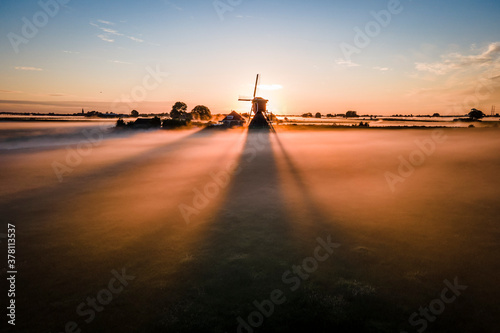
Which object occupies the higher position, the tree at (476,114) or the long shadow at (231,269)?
the tree at (476,114)

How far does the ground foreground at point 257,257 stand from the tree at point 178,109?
129m

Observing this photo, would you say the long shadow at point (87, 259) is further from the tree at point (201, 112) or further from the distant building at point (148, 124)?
the tree at point (201, 112)

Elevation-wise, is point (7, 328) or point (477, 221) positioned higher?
point (477, 221)

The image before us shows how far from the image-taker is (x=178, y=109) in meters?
138

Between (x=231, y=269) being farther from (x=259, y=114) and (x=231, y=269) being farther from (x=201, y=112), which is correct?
(x=201, y=112)

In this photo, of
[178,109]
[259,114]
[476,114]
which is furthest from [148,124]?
[476,114]

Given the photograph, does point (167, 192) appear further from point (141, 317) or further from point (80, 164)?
point (80, 164)

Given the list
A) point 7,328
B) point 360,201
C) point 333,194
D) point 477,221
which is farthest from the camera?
point 333,194

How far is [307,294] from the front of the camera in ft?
18.7

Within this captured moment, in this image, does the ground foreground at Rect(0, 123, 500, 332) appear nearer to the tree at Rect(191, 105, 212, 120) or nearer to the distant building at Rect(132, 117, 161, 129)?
the distant building at Rect(132, 117, 161, 129)

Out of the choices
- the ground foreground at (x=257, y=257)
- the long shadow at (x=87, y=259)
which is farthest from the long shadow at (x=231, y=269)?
the long shadow at (x=87, y=259)

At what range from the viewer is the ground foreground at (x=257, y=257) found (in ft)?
16.6

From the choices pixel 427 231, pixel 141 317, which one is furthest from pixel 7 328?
pixel 427 231

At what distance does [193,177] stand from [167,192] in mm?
3828
